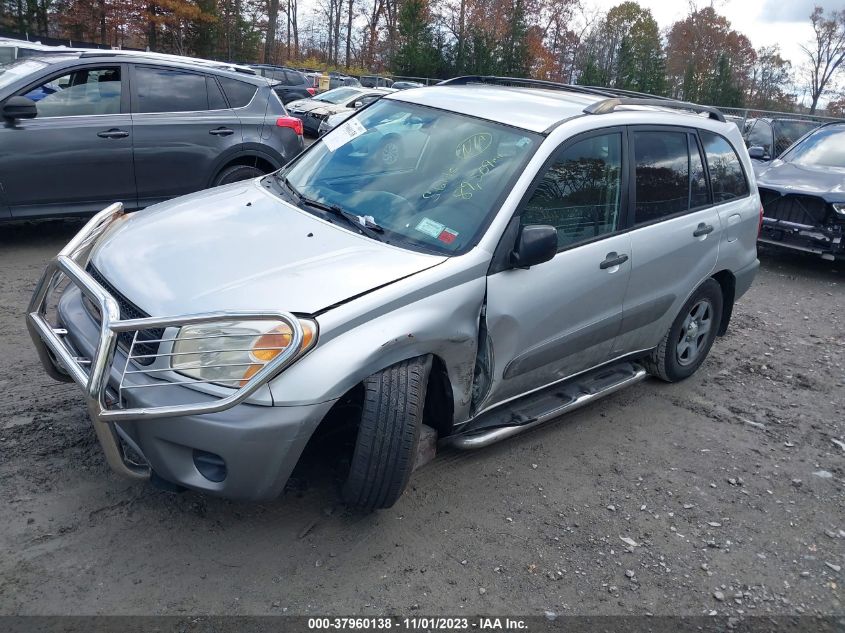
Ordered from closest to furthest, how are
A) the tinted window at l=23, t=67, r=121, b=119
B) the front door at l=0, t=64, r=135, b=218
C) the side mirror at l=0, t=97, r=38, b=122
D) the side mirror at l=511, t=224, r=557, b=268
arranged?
the side mirror at l=511, t=224, r=557, b=268, the side mirror at l=0, t=97, r=38, b=122, the front door at l=0, t=64, r=135, b=218, the tinted window at l=23, t=67, r=121, b=119

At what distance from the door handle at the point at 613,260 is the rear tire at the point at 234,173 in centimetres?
468

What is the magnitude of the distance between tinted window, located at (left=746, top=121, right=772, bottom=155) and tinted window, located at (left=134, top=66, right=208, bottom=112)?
30.3ft

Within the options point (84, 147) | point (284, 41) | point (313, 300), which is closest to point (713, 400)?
point (313, 300)

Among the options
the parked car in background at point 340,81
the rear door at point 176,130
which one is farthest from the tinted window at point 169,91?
the parked car in background at point 340,81

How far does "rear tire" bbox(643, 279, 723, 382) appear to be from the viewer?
16.9 feet

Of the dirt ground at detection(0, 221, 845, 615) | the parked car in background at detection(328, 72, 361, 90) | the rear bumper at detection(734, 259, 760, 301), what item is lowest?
the dirt ground at detection(0, 221, 845, 615)

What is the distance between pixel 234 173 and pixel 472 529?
18.0 feet

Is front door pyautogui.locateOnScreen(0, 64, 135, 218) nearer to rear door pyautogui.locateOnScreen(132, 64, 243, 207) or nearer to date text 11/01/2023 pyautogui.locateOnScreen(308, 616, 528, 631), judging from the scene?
rear door pyautogui.locateOnScreen(132, 64, 243, 207)

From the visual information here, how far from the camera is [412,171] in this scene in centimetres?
406

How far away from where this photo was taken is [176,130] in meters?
7.43

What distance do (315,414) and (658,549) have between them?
5.94ft

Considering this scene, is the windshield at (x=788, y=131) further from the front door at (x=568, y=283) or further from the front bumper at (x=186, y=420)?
the front bumper at (x=186, y=420)

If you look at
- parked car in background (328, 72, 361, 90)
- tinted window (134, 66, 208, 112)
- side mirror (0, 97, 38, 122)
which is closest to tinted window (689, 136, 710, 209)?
tinted window (134, 66, 208, 112)

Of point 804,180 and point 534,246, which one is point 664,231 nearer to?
point 534,246
